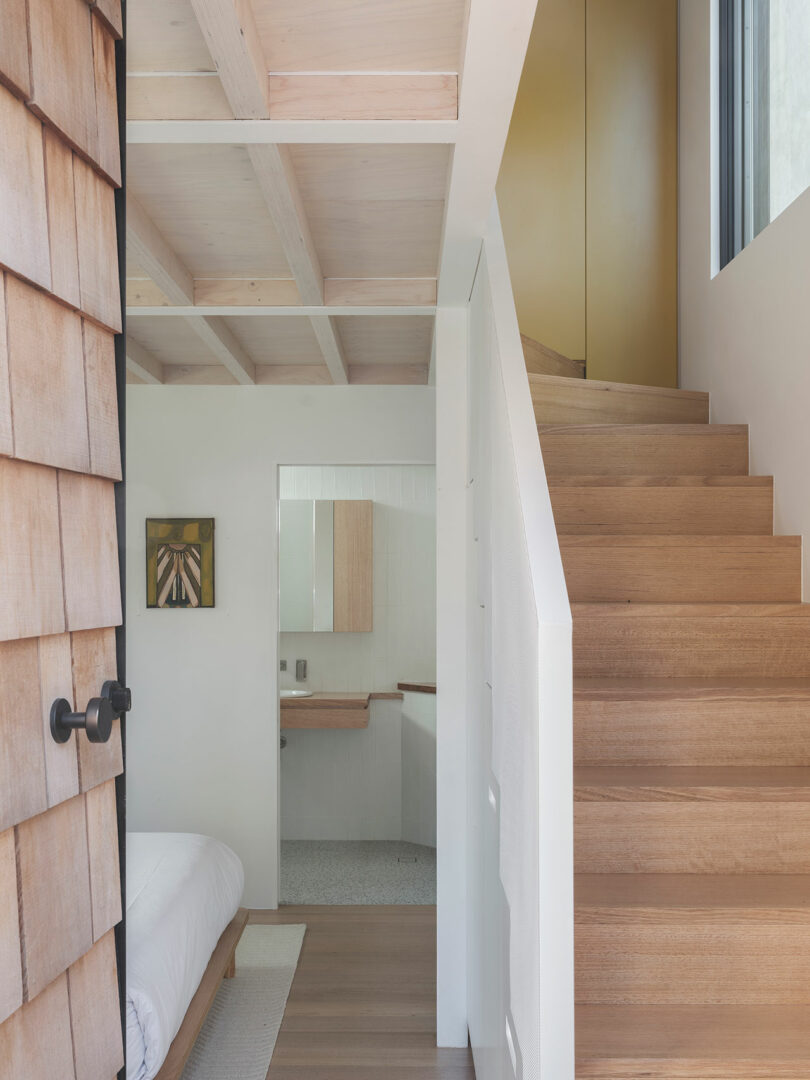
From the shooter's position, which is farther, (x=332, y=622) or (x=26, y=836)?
(x=332, y=622)

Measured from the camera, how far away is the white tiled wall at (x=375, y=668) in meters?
5.70

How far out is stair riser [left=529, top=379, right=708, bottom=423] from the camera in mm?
3357

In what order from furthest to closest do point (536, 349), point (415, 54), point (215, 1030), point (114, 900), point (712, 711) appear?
point (536, 349) → point (215, 1030) → point (712, 711) → point (415, 54) → point (114, 900)

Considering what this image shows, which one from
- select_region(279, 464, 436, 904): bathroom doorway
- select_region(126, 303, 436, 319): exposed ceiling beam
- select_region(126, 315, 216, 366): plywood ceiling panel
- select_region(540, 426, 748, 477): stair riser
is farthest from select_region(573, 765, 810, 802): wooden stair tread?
select_region(279, 464, 436, 904): bathroom doorway

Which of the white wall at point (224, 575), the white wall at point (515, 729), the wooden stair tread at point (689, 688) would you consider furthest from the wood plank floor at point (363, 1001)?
the wooden stair tread at point (689, 688)

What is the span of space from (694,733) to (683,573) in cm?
58

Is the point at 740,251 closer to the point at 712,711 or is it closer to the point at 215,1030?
the point at 712,711

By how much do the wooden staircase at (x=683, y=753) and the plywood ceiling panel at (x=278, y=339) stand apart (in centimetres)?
114

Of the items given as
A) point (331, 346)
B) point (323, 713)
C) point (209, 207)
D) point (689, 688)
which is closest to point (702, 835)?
point (689, 688)

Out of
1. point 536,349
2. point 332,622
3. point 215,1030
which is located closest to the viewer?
point 215,1030

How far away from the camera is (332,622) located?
18.7 ft

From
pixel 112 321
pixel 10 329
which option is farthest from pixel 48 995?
pixel 112 321

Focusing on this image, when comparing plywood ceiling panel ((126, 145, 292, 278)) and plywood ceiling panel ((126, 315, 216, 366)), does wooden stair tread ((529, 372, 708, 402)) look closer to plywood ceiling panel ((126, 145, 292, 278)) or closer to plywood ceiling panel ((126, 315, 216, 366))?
plywood ceiling panel ((126, 145, 292, 278))

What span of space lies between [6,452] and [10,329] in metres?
0.15
